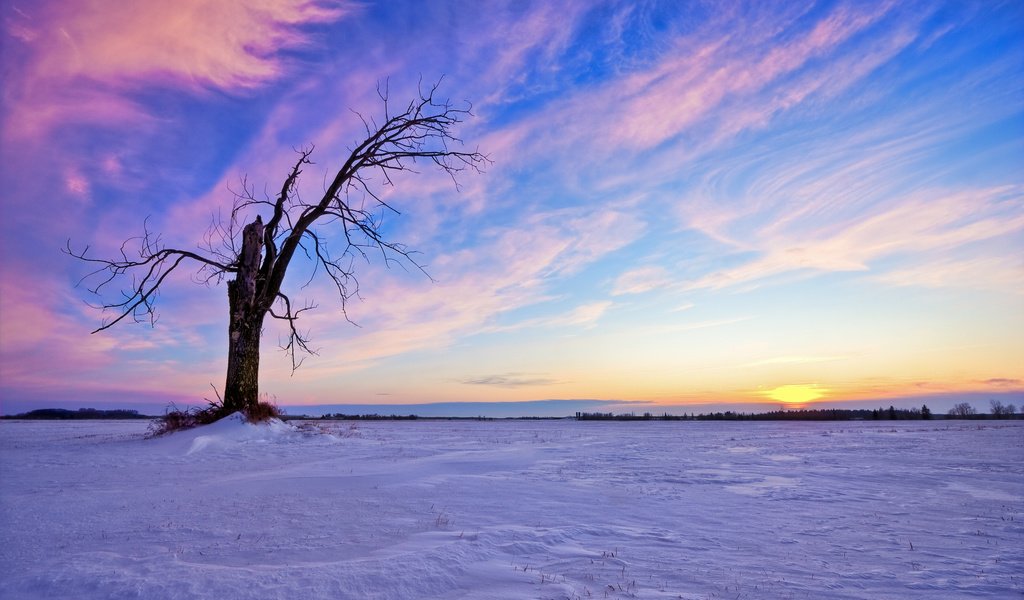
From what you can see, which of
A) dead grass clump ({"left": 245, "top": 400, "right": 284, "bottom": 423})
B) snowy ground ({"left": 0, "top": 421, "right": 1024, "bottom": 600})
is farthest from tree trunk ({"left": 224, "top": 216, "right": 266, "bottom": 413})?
snowy ground ({"left": 0, "top": 421, "right": 1024, "bottom": 600})

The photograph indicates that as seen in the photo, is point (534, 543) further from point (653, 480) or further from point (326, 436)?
point (326, 436)

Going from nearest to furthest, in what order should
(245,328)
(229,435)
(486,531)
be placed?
(486,531), (229,435), (245,328)

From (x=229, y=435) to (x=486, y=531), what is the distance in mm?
8236

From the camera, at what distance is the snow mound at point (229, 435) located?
950cm

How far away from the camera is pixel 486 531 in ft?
13.9

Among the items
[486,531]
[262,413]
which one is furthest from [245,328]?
[486,531]

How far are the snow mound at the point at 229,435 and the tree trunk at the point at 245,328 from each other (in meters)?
0.79

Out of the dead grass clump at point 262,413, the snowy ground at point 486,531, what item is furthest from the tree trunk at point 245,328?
the snowy ground at point 486,531

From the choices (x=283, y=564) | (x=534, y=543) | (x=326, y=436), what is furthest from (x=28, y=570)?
(x=326, y=436)

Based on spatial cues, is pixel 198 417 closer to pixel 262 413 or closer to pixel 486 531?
pixel 262 413

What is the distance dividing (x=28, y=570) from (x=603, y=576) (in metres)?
3.29

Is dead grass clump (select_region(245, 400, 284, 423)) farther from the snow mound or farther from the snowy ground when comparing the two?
the snowy ground

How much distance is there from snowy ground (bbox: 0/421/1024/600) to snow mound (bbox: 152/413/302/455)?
1.03 metres

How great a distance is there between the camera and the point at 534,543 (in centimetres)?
397
